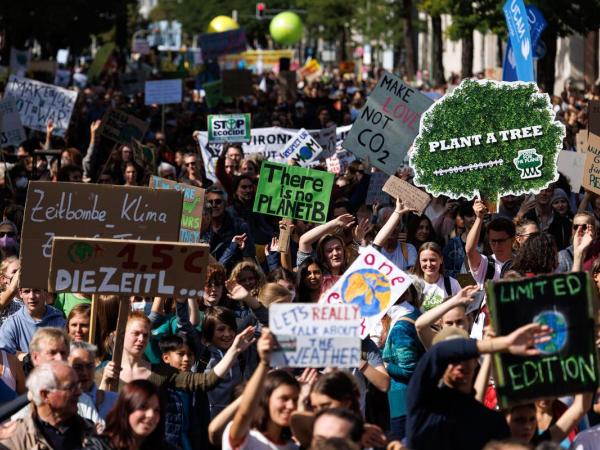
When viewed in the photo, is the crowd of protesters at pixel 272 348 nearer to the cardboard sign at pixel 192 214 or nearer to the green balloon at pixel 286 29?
the cardboard sign at pixel 192 214

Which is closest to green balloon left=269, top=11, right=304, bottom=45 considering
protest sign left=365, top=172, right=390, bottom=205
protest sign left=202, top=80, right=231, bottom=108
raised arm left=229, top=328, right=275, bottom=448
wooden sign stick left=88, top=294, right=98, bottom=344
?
protest sign left=202, top=80, right=231, bottom=108

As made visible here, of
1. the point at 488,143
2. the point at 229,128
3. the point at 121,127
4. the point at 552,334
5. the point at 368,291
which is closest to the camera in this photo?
the point at 552,334

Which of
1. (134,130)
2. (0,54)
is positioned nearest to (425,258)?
(134,130)

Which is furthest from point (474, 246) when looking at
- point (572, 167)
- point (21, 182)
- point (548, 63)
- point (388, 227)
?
point (548, 63)

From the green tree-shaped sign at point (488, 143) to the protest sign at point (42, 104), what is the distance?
964 cm

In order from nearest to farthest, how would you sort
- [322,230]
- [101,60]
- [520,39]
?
[322,230], [520,39], [101,60]

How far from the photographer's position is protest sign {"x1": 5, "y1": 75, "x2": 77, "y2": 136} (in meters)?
19.7

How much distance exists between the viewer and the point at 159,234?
841 cm

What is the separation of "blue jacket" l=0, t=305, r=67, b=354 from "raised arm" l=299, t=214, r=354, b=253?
6.61 ft

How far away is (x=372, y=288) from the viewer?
8031mm

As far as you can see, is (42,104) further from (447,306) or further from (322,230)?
(447,306)

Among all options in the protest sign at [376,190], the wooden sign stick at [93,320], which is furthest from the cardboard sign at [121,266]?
the protest sign at [376,190]

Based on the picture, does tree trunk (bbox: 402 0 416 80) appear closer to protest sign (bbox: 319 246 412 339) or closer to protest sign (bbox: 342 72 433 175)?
protest sign (bbox: 342 72 433 175)

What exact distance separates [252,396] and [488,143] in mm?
5363
